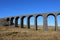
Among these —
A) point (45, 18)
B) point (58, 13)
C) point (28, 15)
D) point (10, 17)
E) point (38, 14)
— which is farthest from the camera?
point (10, 17)

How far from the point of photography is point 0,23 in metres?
58.7

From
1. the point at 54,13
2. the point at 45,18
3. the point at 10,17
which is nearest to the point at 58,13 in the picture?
the point at 54,13

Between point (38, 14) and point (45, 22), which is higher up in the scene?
point (38, 14)

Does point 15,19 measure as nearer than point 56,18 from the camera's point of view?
No

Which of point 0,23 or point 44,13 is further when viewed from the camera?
point 0,23

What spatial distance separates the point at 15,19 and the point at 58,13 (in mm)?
21994

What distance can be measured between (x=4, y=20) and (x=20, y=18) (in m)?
12.1

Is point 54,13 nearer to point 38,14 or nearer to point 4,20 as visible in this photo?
point 38,14

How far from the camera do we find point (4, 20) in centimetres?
6038

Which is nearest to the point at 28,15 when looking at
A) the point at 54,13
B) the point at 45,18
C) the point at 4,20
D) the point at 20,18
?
the point at 20,18

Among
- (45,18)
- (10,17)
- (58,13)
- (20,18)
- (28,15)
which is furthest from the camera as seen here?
(10,17)

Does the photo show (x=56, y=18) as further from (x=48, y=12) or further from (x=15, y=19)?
(x=15, y=19)

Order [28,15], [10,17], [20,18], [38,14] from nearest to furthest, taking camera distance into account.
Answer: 1. [38,14]
2. [28,15]
3. [20,18]
4. [10,17]

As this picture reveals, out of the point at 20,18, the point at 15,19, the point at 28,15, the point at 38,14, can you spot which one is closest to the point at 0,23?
the point at 15,19
